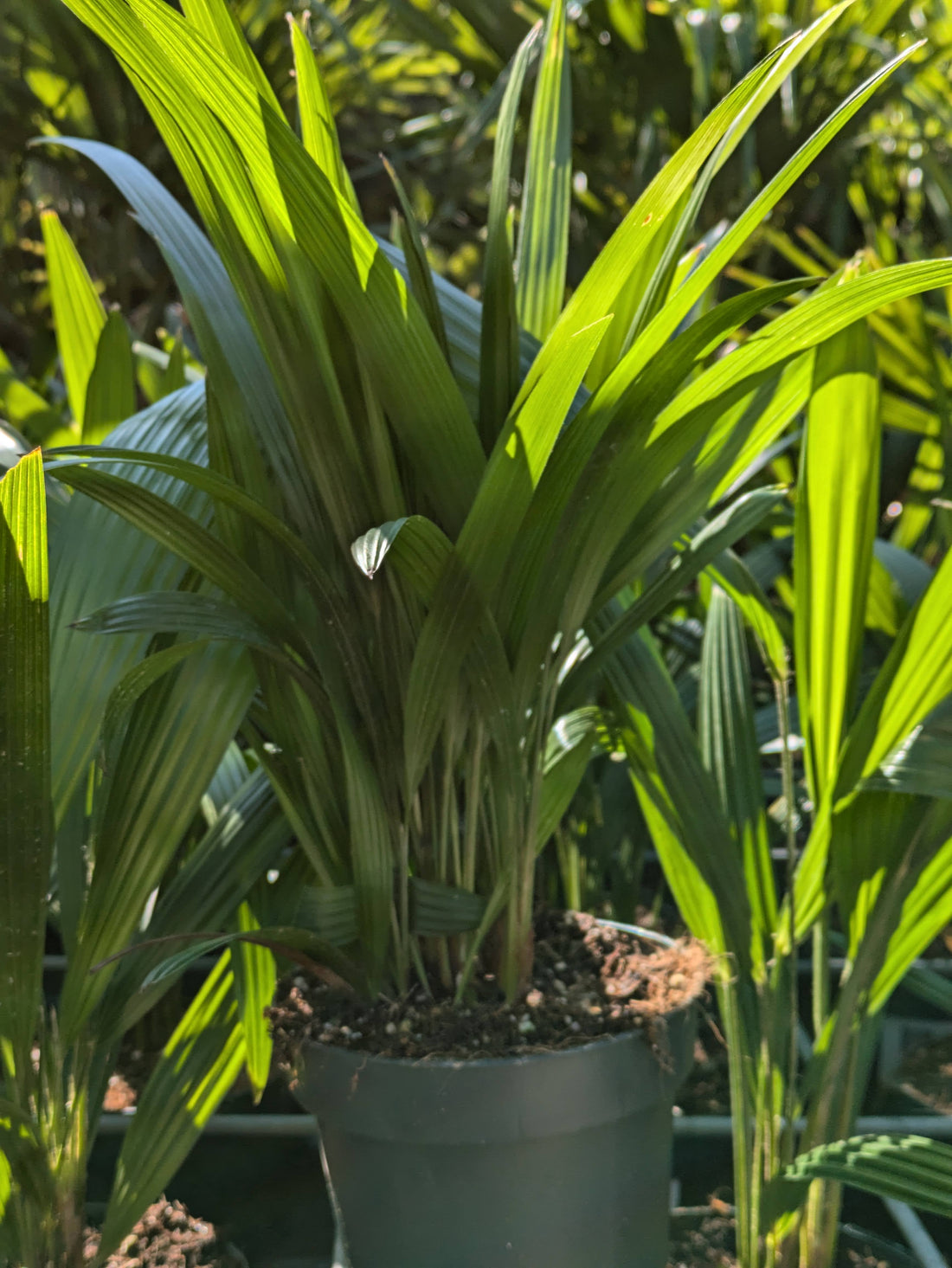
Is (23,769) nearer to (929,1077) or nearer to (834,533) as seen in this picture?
(834,533)

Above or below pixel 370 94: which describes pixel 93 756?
below

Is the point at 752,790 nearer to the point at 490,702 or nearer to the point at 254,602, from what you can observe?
→ the point at 490,702

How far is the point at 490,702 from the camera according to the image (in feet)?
1.63

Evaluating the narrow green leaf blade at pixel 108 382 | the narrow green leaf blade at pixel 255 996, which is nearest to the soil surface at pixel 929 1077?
the narrow green leaf blade at pixel 255 996

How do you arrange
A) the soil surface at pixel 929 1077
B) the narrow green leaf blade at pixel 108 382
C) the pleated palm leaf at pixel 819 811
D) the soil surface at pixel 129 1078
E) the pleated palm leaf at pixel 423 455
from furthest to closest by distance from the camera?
the soil surface at pixel 129 1078 → the soil surface at pixel 929 1077 → the narrow green leaf blade at pixel 108 382 → the pleated palm leaf at pixel 819 811 → the pleated palm leaf at pixel 423 455

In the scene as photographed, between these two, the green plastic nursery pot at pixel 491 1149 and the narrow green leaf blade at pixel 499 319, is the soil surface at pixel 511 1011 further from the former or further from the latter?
the narrow green leaf blade at pixel 499 319

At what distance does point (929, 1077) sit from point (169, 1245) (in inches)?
24.4

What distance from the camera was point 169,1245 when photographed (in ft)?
2.19

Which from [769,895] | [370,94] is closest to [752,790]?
[769,895]

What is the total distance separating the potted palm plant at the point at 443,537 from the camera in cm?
43

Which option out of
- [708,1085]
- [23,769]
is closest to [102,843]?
[23,769]

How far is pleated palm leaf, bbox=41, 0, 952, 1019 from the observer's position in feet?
1.40

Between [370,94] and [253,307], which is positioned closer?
[253,307]

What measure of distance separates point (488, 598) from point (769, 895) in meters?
0.30
